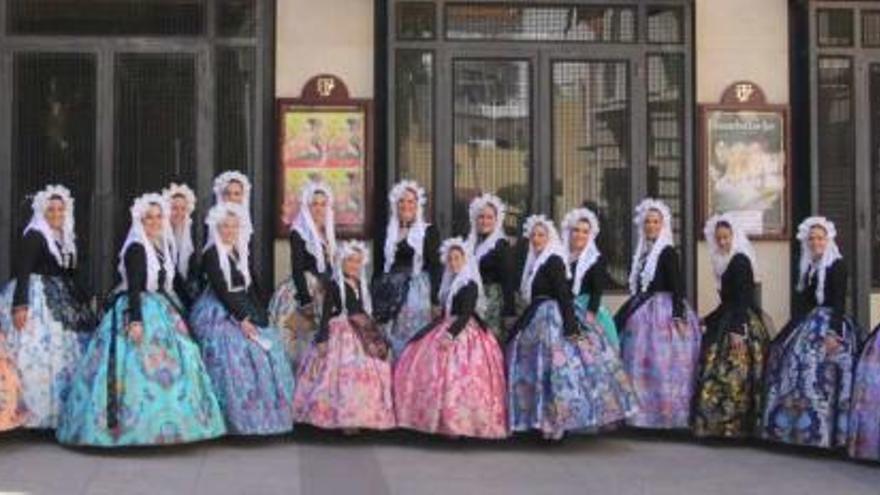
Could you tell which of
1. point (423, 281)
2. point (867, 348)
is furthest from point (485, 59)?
point (867, 348)

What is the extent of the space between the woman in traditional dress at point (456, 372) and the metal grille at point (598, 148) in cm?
221

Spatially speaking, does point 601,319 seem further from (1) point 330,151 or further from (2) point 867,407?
(1) point 330,151

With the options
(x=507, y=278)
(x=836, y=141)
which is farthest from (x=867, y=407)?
(x=836, y=141)

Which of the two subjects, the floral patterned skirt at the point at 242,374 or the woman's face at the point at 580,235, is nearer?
the floral patterned skirt at the point at 242,374

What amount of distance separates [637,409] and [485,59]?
136 inches

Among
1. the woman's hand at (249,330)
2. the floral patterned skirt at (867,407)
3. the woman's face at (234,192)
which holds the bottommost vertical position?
the floral patterned skirt at (867,407)

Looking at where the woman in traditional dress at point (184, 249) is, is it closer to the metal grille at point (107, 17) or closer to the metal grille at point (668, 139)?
the metal grille at point (107, 17)

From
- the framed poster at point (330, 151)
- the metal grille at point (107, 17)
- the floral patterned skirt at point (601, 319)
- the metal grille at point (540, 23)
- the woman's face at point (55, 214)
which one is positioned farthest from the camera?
the metal grille at point (540, 23)

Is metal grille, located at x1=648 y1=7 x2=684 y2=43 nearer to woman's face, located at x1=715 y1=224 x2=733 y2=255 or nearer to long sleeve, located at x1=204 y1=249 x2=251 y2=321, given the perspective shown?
woman's face, located at x1=715 y1=224 x2=733 y2=255

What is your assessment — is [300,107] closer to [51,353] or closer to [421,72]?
[421,72]

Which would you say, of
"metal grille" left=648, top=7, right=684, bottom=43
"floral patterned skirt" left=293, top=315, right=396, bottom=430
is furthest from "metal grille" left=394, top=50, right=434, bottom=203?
"floral patterned skirt" left=293, top=315, right=396, bottom=430

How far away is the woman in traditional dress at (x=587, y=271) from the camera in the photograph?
984 centimetres

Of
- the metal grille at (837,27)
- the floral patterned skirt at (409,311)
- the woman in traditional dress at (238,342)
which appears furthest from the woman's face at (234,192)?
the metal grille at (837,27)

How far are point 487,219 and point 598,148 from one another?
1864 millimetres
